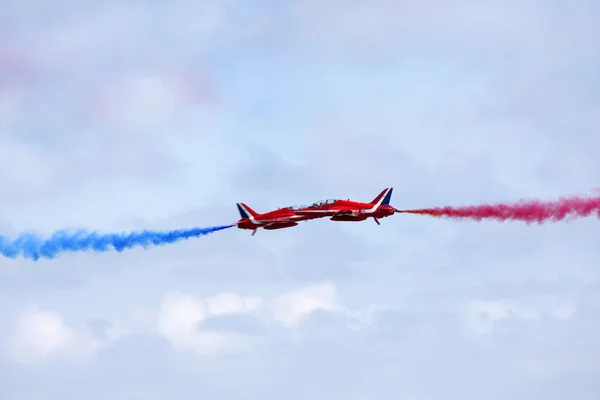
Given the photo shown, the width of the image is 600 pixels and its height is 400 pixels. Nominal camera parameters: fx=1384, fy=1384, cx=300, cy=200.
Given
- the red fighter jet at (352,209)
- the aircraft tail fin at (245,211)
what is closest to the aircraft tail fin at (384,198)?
the red fighter jet at (352,209)

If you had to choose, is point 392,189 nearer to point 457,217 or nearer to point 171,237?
point 457,217

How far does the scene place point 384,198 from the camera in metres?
162

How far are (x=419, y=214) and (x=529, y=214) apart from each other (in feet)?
48.1

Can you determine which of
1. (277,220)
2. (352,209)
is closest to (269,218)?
(277,220)

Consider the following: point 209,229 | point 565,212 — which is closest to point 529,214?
point 565,212

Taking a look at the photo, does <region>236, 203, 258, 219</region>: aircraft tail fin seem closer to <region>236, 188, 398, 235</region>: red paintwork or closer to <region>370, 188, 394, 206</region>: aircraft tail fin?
<region>236, 188, 398, 235</region>: red paintwork

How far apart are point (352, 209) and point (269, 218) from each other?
9.71 m

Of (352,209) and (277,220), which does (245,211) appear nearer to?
(277,220)

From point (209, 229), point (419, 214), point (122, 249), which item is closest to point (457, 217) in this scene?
point (419, 214)

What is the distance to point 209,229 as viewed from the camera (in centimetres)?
16675

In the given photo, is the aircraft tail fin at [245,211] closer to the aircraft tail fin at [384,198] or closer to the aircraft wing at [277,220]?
the aircraft wing at [277,220]

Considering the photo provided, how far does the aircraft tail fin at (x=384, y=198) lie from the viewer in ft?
528

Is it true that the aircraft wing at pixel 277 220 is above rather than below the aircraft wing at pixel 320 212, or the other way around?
below

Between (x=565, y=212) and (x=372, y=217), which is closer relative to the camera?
(x=565, y=212)
